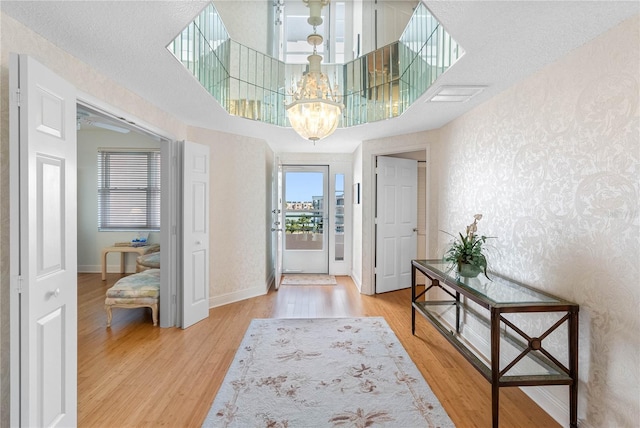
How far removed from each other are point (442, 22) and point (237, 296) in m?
3.98

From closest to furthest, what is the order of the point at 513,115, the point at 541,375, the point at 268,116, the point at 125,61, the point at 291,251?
1. the point at 541,375
2. the point at 125,61
3. the point at 513,115
4. the point at 268,116
5. the point at 291,251

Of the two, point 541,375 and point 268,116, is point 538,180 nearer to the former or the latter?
point 541,375

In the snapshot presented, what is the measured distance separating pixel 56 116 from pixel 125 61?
725mm

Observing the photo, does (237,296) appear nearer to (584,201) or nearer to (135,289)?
(135,289)

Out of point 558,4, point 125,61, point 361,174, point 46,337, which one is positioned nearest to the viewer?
point 558,4

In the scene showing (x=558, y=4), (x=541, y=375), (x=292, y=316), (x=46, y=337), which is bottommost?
(x=292, y=316)

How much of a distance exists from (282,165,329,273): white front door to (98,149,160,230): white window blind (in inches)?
99.9

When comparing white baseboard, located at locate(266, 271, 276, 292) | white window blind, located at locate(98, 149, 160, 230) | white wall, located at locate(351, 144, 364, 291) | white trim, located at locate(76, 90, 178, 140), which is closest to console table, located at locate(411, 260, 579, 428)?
white wall, located at locate(351, 144, 364, 291)

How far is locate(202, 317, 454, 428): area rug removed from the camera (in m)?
2.03

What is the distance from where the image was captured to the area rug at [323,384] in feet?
6.66

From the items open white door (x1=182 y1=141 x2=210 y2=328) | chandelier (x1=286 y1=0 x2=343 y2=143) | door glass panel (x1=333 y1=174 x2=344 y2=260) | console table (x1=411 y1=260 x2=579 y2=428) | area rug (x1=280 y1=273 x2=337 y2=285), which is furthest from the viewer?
door glass panel (x1=333 y1=174 x2=344 y2=260)

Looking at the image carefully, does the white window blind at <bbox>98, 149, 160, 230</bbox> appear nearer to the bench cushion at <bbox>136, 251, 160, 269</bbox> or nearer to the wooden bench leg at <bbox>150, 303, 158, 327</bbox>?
the bench cushion at <bbox>136, 251, 160, 269</bbox>

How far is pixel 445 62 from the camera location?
2357mm

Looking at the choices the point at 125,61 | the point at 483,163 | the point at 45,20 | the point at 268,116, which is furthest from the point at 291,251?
the point at 45,20
